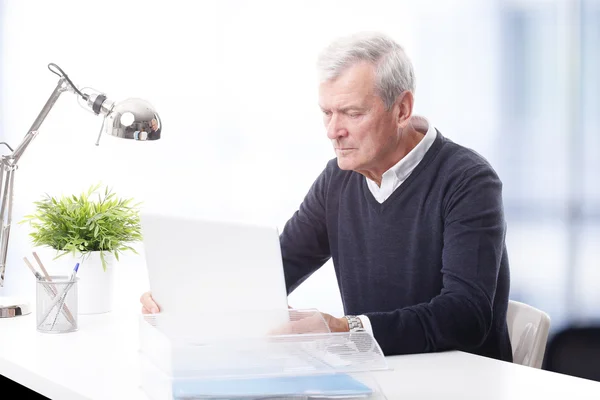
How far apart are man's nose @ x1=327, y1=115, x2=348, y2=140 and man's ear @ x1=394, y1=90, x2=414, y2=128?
14cm

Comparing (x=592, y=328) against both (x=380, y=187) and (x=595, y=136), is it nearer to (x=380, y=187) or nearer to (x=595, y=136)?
(x=595, y=136)

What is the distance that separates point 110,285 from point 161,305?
534 millimetres

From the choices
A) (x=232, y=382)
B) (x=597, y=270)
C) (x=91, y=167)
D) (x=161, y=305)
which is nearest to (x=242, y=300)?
(x=161, y=305)

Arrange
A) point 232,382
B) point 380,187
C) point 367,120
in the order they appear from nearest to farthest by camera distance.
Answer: point 232,382 < point 367,120 < point 380,187

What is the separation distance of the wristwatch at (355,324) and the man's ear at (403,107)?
2.10 ft

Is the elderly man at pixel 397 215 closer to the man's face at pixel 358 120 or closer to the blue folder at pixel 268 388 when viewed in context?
the man's face at pixel 358 120

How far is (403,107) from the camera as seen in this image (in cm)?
190

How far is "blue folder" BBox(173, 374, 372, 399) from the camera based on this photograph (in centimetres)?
104

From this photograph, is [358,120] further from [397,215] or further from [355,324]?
[355,324]

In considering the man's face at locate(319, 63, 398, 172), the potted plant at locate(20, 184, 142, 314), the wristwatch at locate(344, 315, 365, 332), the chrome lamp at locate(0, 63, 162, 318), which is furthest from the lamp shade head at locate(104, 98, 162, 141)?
the wristwatch at locate(344, 315, 365, 332)

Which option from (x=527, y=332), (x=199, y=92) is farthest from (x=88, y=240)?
(x=199, y=92)

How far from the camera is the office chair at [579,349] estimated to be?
3.37 m

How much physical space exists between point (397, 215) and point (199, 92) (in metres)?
1.51

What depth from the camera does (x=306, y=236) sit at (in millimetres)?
2092
